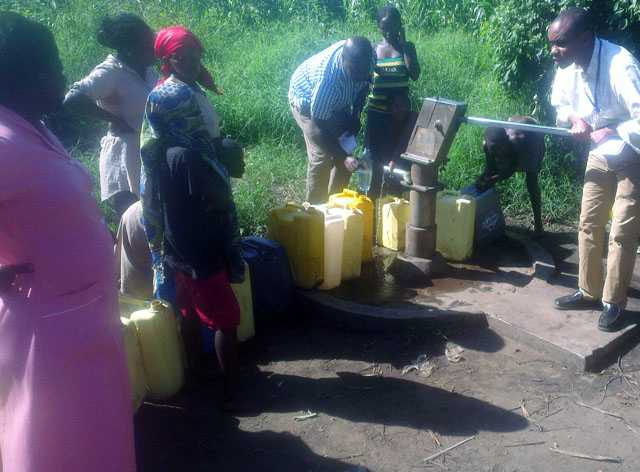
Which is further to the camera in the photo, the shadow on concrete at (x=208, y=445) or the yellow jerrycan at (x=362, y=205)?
the yellow jerrycan at (x=362, y=205)

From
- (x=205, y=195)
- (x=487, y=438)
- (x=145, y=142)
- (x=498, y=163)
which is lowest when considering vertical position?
(x=487, y=438)

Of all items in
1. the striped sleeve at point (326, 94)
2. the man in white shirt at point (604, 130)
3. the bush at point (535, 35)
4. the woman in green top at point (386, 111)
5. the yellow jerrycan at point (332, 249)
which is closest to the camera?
the man in white shirt at point (604, 130)

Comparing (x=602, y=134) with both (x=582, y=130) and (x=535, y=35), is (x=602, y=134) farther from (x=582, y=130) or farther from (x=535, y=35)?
(x=535, y=35)

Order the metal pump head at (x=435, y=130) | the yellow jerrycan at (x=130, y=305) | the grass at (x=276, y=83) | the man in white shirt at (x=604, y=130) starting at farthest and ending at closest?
the grass at (x=276, y=83) < the metal pump head at (x=435, y=130) < the man in white shirt at (x=604, y=130) < the yellow jerrycan at (x=130, y=305)

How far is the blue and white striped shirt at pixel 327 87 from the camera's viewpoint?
16.1 feet

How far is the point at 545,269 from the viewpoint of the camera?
499cm

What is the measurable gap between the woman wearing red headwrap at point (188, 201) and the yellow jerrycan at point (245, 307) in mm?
572

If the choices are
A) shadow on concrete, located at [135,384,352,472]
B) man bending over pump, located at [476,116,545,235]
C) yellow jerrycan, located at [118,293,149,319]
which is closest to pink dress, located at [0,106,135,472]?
shadow on concrete, located at [135,384,352,472]

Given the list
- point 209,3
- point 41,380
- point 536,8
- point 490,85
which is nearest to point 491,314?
point 41,380

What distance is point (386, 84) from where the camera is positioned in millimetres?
6141

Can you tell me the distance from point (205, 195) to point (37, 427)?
1.40 meters

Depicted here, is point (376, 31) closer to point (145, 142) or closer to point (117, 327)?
point (145, 142)

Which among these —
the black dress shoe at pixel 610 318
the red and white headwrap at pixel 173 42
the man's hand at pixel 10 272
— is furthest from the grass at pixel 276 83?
the man's hand at pixel 10 272

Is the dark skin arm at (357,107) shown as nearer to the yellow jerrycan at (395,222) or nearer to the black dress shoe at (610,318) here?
the yellow jerrycan at (395,222)
